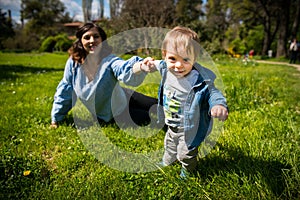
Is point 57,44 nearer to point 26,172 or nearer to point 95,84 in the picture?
point 95,84

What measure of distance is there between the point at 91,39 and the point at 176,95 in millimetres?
1566

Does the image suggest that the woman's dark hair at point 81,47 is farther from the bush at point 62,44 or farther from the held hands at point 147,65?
the bush at point 62,44

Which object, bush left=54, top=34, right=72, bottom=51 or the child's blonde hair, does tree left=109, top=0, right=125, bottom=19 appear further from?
the child's blonde hair

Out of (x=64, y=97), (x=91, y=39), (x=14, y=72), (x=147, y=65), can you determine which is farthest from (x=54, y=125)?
(x=14, y=72)

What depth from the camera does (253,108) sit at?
3.56 m

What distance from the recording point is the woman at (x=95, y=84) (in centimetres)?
296

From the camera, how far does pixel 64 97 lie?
3188mm

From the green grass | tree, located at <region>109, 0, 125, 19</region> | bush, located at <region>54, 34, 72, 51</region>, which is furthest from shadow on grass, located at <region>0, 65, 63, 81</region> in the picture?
bush, located at <region>54, 34, 72, 51</region>

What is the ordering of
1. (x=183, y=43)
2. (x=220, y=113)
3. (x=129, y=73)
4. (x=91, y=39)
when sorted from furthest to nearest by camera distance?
(x=91, y=39)
(x=129, y=73)
(x=183, y=43)
(x=220, y=113)

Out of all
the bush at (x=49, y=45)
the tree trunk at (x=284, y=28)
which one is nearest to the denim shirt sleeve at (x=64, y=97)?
the tree trunk at (x=284, y=28)

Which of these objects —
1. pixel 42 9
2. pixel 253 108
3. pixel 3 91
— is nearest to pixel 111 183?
pixel 253 108

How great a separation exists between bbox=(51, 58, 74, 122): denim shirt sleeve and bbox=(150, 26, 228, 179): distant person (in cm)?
166

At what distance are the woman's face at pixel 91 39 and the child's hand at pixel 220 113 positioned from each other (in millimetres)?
2012

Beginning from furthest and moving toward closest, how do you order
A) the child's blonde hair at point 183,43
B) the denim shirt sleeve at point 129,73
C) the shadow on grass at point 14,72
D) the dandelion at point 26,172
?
1. the shadow on grass at point 14,72
2. the denim shirt sleeve at point 129,73
3. the dandelion at point 26,172
4. the child's blonde hair at point 183,43
